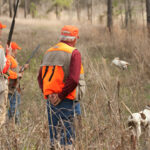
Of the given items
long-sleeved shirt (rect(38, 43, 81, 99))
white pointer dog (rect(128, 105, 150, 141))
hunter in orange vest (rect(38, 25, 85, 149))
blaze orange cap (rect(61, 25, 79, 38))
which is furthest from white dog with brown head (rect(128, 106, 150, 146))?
blaze orange cap (rect(61, 25, 79, 38))

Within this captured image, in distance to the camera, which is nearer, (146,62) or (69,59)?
(69,59)

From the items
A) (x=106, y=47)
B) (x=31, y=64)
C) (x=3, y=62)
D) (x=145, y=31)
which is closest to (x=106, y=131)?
(x=3, y=62)

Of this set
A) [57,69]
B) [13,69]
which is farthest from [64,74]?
[13,69]

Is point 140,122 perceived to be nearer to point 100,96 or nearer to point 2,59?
point 100,96

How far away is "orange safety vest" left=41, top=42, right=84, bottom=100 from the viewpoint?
112 inches

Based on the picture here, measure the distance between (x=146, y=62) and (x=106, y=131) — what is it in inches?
167

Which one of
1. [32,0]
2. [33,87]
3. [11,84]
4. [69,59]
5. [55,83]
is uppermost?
[32,0]

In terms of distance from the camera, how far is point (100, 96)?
2.98 meters

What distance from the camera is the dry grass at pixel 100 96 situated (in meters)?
1.91

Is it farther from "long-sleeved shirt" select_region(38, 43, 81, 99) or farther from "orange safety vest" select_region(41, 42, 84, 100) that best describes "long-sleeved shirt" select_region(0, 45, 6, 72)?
"long-sleeved shirt" select_region(38, 43, 81, 99)

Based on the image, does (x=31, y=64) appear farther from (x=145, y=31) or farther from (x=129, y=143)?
(x=129, y=143)

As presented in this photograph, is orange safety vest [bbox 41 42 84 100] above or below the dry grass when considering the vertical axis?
above

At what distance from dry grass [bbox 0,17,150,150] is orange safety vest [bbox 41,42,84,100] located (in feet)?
0.75

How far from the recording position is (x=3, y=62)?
3164 mm
